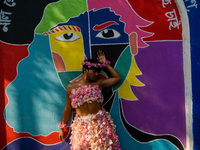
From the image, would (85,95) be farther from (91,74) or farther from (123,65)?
(123,65)

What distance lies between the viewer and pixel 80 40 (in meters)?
3.50

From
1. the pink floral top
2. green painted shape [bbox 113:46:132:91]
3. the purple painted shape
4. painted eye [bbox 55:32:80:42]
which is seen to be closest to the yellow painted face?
painted eye [bbox 55:32:80:42]

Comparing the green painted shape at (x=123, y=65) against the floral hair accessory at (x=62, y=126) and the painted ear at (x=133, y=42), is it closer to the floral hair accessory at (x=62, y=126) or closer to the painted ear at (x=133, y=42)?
the painted ear at (x=133, y=42)

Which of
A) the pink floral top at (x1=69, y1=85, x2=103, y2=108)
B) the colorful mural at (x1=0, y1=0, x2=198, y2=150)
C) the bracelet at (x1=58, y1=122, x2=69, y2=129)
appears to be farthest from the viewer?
the colorful mural at (x1=0, y1=0, x2=198, y2=150)

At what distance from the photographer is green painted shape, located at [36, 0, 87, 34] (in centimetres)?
350

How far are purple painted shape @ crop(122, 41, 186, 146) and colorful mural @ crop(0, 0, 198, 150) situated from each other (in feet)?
0.05

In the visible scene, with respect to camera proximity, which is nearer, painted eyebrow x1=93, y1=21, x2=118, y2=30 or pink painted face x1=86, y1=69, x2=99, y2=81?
pink painted face x1=86, y1=69, x2=99, y2=81

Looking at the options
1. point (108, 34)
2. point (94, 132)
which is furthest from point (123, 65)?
point (94, 132)

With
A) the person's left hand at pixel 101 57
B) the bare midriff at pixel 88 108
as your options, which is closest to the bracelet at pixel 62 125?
the bare midriff at pixel 88 108

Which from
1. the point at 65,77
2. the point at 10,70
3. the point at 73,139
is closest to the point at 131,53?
the point at 65,77

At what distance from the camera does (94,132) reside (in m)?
2.99

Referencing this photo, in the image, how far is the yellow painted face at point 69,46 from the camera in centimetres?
348

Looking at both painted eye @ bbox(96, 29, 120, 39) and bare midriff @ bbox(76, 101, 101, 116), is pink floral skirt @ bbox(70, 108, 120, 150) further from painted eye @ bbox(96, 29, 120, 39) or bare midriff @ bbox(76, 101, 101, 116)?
painted eye @ bbox(96, 29, 120, 39)

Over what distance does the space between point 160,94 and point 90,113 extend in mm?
1244
